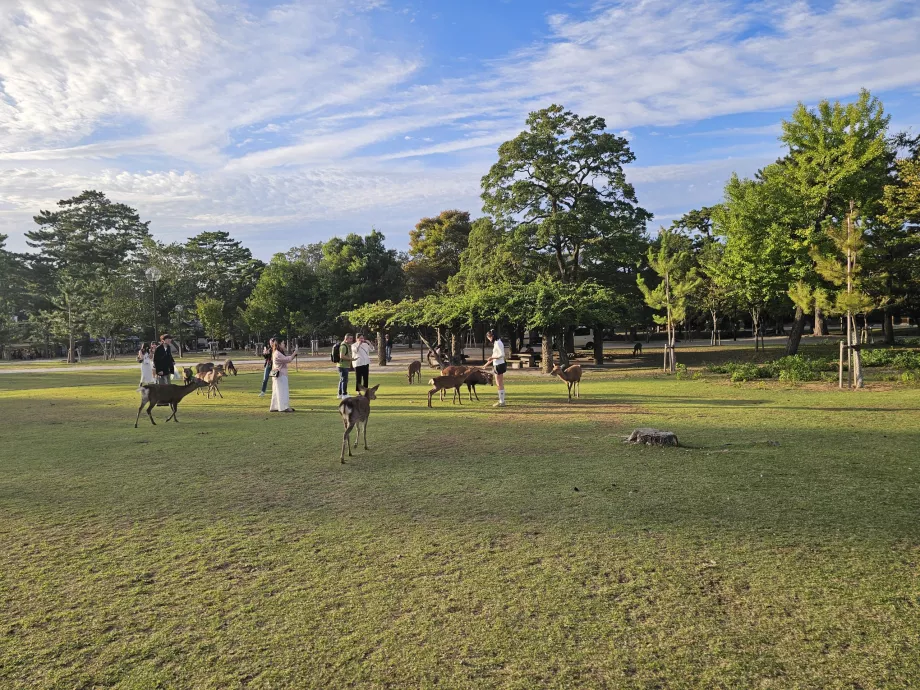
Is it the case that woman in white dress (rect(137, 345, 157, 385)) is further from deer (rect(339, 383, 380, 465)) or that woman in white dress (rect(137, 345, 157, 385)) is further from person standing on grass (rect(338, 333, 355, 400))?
deer (rect(339, 383, 380, 465))

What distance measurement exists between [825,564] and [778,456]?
345 cm

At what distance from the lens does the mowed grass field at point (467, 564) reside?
2916 mm

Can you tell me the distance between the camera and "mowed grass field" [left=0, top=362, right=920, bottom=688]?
2.92 m

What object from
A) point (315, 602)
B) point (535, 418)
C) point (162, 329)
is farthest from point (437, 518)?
point (162, 329)

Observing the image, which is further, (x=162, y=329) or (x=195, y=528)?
(x=162, y=329)

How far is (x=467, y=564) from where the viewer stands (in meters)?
4.07

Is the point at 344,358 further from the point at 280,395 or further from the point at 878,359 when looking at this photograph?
the point at 878,359

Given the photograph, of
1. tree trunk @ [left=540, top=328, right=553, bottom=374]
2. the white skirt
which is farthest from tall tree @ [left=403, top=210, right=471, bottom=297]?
the white skirt

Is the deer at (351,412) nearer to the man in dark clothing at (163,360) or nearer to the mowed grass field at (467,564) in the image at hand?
the mowed grass field at (467,564)

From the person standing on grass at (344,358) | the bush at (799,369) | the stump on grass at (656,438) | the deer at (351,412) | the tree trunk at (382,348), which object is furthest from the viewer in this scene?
the tree trunk at (382,348)

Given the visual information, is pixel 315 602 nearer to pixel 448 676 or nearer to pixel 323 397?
pixel 448 676

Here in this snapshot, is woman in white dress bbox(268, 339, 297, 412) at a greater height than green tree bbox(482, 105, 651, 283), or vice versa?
green tree bbox(482, 105, 651, 283)

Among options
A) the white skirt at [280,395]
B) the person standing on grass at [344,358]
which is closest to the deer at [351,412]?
the person standing on grass at [344,358]

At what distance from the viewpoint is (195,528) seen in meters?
4.91
